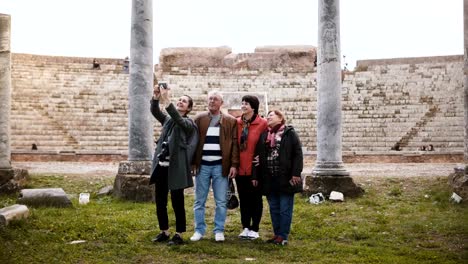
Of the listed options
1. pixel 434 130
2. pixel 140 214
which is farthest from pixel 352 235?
pixel 434 130

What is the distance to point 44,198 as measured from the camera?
878 cm

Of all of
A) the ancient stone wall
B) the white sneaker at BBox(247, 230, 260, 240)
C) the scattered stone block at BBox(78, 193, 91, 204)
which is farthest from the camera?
the ancient stone wall

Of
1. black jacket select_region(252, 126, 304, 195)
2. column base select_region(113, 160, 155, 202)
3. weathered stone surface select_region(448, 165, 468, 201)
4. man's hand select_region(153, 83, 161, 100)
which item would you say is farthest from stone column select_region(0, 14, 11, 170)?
weathered stone surface select_region(448, 165, 468, 201)

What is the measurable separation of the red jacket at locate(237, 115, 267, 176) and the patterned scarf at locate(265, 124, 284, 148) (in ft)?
0.39

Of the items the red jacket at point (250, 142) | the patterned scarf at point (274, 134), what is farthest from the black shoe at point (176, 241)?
the patterned scarf at point (274, 134)

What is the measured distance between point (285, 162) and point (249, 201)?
76 centimetres

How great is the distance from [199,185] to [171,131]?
0.77 meters

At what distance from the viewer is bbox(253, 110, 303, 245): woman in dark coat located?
632 centimetres

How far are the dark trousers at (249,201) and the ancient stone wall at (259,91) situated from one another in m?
13.3

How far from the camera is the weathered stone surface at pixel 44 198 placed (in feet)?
28.7

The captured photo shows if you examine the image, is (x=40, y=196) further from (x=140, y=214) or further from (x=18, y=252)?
(x=18, y=252)

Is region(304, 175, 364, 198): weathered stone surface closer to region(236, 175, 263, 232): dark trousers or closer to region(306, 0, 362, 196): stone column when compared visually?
region(306, 0, 362, 196): stone column

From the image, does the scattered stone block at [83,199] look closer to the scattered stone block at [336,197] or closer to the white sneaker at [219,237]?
the white sneaker at [219,237]

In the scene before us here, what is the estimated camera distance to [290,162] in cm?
638
